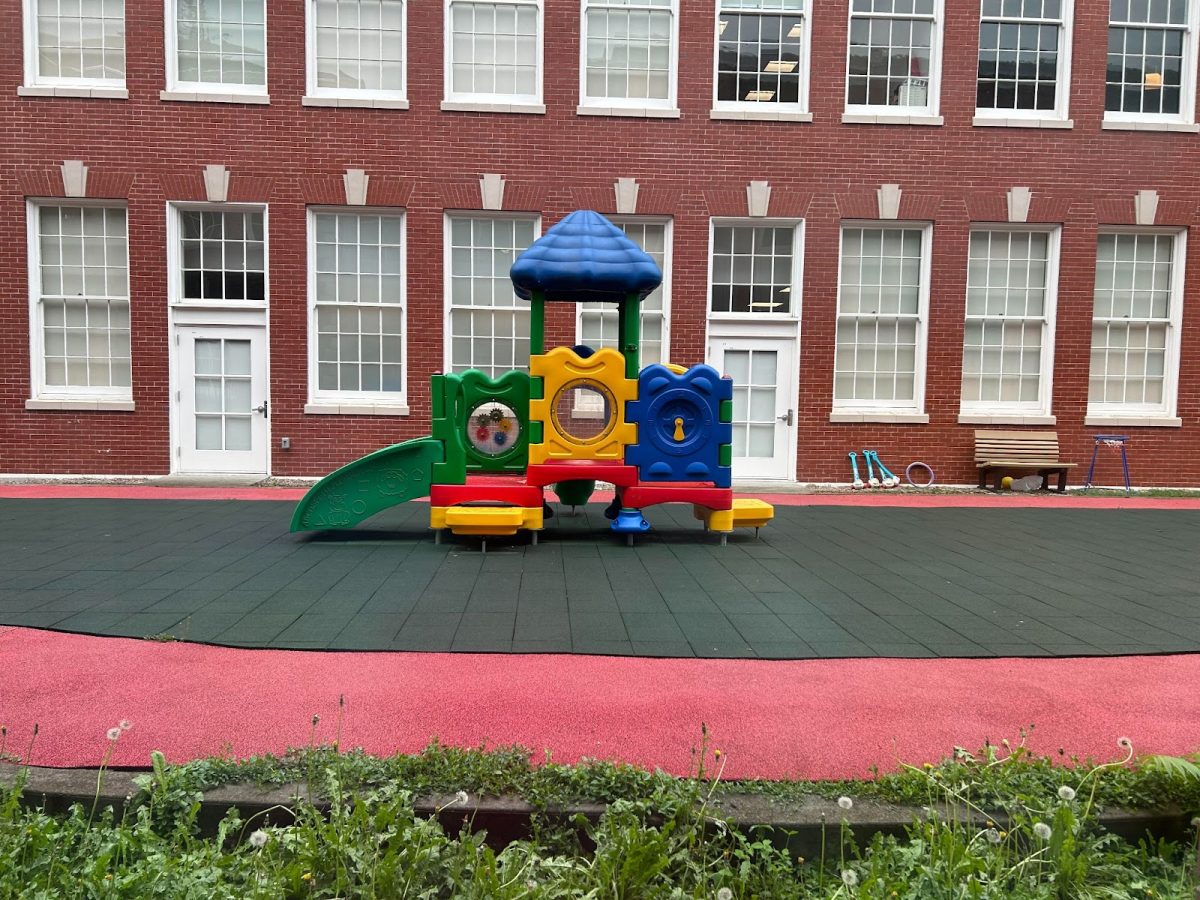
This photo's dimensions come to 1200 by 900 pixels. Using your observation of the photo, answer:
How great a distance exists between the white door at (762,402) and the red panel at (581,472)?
4.94 metres

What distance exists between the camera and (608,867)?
2.25 m

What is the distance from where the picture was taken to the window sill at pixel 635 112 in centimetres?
1176

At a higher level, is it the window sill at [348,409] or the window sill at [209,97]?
the window sill at [209,97]

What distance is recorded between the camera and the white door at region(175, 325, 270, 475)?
11.8m

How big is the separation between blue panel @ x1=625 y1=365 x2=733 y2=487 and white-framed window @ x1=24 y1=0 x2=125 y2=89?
965 cm

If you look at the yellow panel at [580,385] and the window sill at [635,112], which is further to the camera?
the window sill at [635,112]

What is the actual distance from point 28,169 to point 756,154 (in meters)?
10.7

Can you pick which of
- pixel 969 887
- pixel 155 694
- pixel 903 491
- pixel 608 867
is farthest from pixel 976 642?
pixel 903 491

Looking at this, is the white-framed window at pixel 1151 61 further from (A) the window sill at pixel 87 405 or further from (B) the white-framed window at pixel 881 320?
(A) the window sill at pixel 87 405

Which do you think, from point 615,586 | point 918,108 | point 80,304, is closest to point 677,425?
point 615,586

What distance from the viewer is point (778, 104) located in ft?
39.7

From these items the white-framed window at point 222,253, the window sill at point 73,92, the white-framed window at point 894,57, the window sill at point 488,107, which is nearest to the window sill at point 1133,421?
the white-framed window at point 894,57

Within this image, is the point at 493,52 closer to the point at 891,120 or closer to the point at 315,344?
the point at 315,344

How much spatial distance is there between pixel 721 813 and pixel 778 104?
11.8 meters
